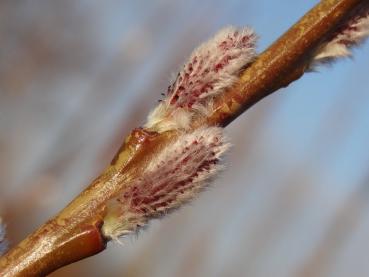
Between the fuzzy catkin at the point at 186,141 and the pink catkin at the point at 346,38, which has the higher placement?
the pink catkin at the point at 346,38

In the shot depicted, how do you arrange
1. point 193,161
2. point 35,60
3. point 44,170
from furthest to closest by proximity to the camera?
point 35,60 → point 44,170 → point 193,161

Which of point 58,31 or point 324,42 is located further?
point 58,31

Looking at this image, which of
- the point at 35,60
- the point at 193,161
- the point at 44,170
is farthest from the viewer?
the point at 35,60

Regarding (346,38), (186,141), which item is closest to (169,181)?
(186,141)

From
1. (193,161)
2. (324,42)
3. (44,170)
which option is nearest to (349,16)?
(324,42)

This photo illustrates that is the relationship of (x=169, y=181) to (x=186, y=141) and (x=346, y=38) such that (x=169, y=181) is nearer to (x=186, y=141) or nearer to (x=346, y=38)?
(x=186, y=141)

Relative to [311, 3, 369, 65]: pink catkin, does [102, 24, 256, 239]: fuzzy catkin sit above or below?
below

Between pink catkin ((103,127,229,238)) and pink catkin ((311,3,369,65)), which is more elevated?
pink catkin ((311,3,369,65))

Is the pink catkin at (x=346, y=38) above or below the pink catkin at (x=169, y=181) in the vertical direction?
above

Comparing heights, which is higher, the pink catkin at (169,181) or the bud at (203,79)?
the bud at (203,79)

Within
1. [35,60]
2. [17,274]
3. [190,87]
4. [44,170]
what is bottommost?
[17,274]

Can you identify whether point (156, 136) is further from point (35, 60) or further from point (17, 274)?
point (35, 60)
